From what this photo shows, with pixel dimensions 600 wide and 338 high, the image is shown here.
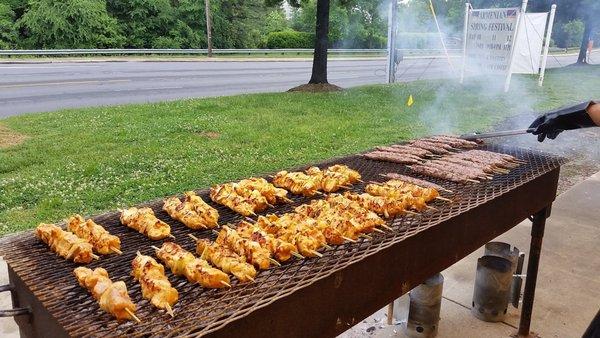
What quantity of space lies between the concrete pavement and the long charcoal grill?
4.37 ft

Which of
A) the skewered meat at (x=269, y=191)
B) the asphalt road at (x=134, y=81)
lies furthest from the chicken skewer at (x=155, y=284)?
the asphalt road at (x=134, y=81)

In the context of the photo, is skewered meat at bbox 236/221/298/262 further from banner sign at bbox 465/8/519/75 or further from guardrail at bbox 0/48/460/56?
guardrail at bbox 0/48/460/56

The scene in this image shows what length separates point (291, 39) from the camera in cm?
3966

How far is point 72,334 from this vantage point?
168cm

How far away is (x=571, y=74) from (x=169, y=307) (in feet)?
82.4

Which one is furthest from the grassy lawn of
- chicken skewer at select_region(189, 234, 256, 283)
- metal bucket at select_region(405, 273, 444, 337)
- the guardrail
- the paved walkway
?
the guardrail

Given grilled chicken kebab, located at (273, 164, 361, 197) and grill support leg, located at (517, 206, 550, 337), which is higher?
grilled chicken kebab, located at (273, 164, 361, 197)

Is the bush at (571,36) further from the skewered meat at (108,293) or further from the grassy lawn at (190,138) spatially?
the skewered meat at (108,293)

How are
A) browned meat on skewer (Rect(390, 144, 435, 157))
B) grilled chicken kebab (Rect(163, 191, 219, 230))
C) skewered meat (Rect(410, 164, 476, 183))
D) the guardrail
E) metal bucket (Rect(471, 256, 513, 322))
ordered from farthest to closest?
the guardrail
browned meat on skewer (Rect(390, 144, 435, 157))
metal bucket (Rect(471, 256, 513, 322))
skewered meat (Rect(410, 164, 476, 183))
grilled chicken kebab (Rect(163, 191, 219, 230))

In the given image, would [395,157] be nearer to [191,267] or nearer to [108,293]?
[191,267]

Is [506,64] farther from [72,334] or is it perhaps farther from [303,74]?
[72,334]

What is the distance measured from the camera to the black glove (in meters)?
3.20

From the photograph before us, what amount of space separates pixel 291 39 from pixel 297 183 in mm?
37980

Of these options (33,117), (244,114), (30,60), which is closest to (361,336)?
(244,114)
